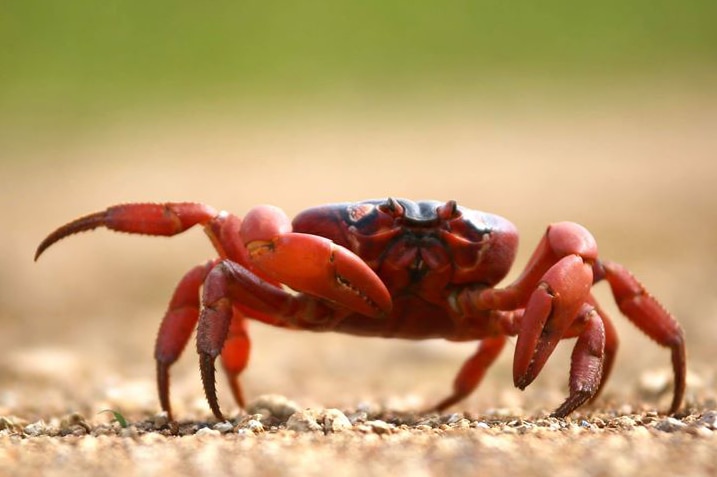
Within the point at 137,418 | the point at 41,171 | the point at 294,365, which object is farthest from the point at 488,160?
the point at 137,418

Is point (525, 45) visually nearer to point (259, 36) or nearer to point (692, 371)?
point (259, 36)

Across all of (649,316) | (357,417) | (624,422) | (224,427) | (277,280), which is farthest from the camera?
(649,316)

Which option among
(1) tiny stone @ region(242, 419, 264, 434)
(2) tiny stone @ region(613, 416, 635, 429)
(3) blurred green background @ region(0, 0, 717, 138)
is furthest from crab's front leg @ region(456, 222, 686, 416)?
(3) blurred green background @ region(0, 0, 717, 138)

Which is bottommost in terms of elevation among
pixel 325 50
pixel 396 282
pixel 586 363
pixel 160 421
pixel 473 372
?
pixel 473 372

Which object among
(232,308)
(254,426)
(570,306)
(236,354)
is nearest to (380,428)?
(254,426)

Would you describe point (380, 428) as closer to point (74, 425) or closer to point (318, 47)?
point (74, 425)

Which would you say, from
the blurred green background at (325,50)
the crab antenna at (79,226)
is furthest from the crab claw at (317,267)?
the blurred green background at (325,50)

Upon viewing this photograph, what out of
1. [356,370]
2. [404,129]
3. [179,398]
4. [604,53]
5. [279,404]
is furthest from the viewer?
[604,53]

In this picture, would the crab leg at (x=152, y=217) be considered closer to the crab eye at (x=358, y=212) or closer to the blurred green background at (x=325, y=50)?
the crab eye at (x=358, y=212)
